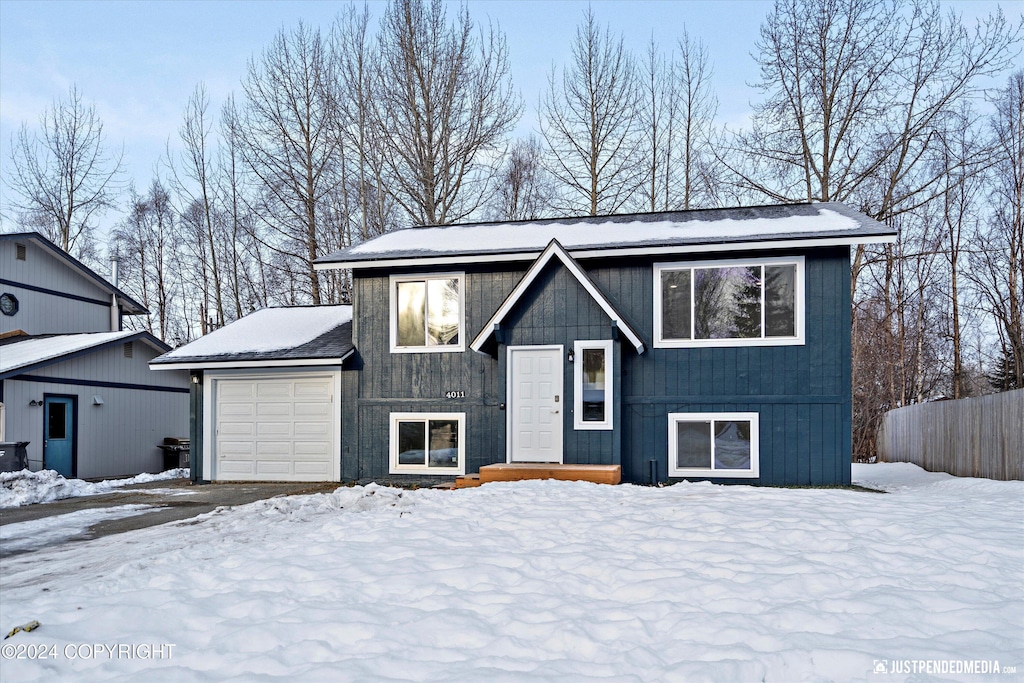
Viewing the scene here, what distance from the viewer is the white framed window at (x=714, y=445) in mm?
11320

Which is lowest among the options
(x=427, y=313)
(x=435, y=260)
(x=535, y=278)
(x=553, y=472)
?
(x=553, y=472)

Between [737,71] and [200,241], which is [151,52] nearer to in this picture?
[200,241]

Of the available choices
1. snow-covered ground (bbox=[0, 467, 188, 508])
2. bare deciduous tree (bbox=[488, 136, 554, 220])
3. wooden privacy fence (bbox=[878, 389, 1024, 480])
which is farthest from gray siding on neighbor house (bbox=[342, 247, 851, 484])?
bare deciduous tree (bbox=[488, 136, 554, 220])

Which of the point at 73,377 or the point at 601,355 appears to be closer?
the point at 601,355

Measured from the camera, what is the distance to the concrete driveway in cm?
820

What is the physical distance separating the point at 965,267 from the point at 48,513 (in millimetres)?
23770

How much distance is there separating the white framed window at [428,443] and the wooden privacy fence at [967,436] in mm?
9077

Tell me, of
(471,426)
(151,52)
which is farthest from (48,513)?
(151,52)

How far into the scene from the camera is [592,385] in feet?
37.8

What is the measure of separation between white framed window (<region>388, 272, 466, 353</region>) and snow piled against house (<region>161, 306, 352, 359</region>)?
229cm

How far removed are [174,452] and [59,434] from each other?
10.4ft

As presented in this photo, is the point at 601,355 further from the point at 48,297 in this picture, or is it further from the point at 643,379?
the point at 48,297

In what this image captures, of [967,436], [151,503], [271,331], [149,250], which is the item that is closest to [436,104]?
[271,331]

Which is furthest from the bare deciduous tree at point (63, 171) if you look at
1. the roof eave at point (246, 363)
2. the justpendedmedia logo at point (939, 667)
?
the justpendedmedia logo at point (939, 667)
